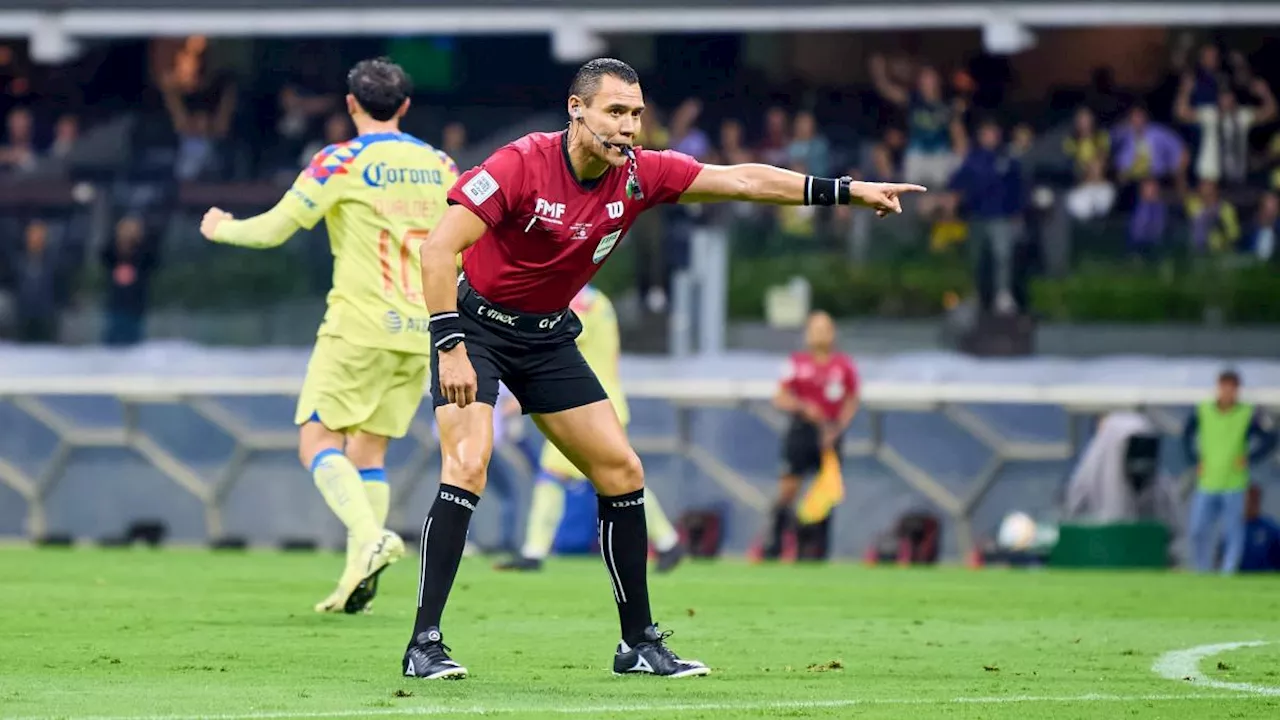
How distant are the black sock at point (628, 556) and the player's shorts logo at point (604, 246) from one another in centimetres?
80

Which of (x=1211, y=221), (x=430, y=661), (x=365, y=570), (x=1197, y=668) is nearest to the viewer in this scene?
(x=430, y=661)

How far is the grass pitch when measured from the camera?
7.07 meters

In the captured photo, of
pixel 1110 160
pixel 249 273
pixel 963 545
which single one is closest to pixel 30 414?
pixel 249 273

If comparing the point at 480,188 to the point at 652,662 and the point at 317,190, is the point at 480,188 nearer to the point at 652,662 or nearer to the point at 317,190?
the point at 652,662

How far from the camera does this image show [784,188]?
7.98 metres

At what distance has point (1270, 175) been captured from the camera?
21.0m

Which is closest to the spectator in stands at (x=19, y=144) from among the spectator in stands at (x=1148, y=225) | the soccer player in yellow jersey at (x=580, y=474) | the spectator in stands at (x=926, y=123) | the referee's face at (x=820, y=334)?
the spectator in stands at (x=926, y=123)

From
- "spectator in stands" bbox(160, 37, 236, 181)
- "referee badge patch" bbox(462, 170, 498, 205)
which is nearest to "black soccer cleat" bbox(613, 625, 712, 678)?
"referee badge patch" bbox(462, 170, 498, 205)

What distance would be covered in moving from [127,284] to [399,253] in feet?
38.7

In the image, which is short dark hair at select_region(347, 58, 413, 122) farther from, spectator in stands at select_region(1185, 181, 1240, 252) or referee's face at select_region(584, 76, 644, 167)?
spectator in stands at select_region(1185, 181, 1240, 252)

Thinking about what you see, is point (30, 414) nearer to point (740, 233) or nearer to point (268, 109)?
point (268, 109)

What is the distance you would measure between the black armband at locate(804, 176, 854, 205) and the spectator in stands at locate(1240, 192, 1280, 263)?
1278 centimetres

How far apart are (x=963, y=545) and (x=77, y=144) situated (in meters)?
10.4

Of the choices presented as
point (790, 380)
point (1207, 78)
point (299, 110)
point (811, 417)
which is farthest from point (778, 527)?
point (299, 110)
